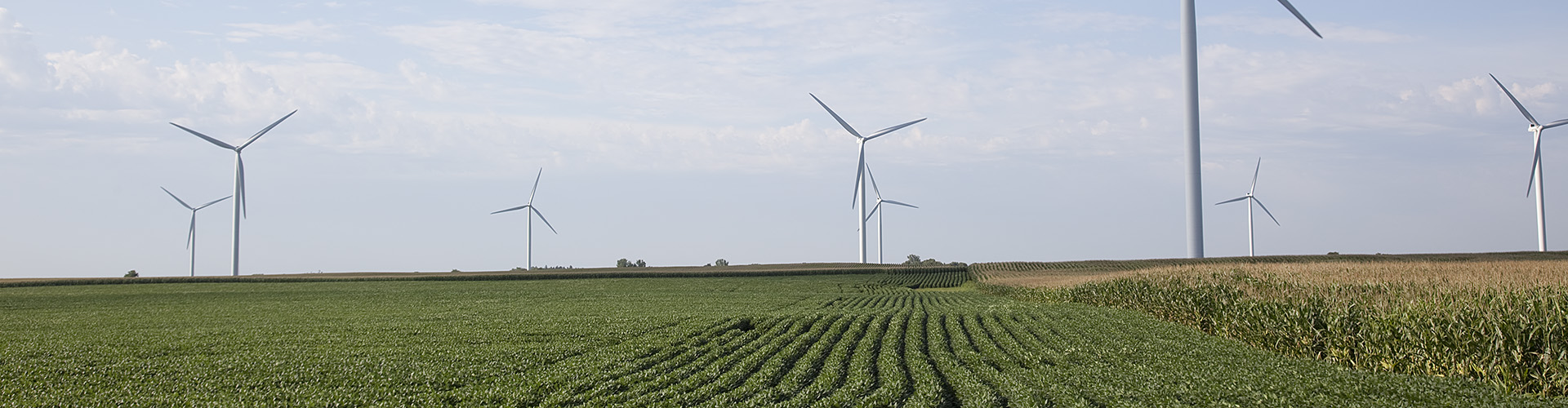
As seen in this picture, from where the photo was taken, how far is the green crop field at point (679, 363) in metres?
15.0

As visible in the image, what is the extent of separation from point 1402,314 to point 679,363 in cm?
1360

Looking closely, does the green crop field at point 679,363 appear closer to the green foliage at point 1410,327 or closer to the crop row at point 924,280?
the green foliage at point 1410,327

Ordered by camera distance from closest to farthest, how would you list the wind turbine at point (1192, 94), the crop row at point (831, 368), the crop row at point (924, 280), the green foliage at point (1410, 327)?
the green foliage at point (1410, 327) < the crop row at point (831, 368) < the wind turbine at point (1192, 94) < the crop row at point (924, 280)

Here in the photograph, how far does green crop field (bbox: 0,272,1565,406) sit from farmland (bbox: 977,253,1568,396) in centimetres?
84

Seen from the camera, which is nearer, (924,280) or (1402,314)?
(1402,314)

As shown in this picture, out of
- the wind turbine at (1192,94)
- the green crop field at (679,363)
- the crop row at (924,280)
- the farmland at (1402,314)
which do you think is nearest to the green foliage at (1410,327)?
the farmland at (1402,314)

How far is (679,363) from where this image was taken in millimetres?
20000

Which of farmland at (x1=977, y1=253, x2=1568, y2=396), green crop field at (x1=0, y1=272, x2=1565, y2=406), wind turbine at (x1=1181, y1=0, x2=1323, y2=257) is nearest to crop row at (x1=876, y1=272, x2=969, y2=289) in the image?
wind turbine at (x1=1181, y1=0, x2=1323, y2=257)

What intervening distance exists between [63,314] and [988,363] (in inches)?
1621

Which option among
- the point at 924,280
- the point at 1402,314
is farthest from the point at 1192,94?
the point at 1402,314

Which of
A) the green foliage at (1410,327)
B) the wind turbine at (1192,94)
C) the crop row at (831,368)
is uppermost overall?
the wind turbine at (1192,94)

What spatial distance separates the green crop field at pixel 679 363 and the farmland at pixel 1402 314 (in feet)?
2.76

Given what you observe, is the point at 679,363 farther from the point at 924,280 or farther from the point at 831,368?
the point at 924,280

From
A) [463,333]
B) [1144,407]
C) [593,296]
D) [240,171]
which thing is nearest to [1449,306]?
[1144,407]
